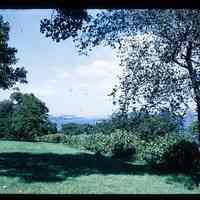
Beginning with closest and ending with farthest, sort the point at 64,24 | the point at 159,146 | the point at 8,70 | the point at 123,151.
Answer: the point at 64,24
the point at 159,146
the point at 123,151
the point at 8,70

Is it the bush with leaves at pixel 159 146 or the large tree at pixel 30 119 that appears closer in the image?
the bush with leaves at pixel 159 146

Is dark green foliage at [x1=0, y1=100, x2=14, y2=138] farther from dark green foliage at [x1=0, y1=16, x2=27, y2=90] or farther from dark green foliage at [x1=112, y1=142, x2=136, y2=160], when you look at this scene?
dark green foliage at [x1=112, y1=142, x2=136, y2=160]

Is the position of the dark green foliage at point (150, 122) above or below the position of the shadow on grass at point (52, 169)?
above

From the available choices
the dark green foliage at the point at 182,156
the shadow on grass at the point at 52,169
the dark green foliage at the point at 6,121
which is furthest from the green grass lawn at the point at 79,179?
the dark green foliage at the point at 6,121

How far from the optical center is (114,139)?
26.2m

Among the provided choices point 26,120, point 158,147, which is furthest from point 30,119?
point 158,147

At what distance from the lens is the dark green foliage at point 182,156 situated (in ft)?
61.8

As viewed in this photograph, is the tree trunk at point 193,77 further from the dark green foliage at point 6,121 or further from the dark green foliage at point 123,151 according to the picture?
the dark green foliage at point 6,121

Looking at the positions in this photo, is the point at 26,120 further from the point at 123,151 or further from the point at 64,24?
the point at 64,24

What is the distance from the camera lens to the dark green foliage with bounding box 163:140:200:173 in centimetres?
1883

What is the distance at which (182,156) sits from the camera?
19.3m

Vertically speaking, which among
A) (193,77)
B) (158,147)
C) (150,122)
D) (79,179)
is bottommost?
(79,179)

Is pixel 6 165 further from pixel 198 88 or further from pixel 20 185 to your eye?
pixel 198 88
